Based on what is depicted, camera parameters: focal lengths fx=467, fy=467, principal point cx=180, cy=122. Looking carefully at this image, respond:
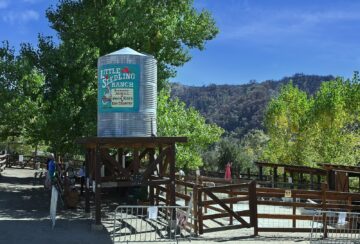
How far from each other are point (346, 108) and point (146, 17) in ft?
Answer: 67.5

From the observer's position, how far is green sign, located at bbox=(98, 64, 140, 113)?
15.3 m

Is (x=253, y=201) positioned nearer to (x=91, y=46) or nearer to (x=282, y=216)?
(x=282, y=216)

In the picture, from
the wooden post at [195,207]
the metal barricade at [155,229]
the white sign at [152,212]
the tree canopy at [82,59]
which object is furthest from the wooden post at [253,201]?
the tree canopy at [82,59]

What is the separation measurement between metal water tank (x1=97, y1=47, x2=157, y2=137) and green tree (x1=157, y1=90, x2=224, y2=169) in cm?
782

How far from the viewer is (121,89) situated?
15.3m

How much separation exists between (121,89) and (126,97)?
32 centimetres

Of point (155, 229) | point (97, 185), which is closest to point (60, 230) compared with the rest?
point (97, 185)

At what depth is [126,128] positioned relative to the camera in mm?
15297

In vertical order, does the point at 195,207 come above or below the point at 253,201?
below

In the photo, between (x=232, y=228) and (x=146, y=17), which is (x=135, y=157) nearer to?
(x=232, y=228)

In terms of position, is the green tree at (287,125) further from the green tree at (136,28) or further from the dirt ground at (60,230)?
the dirt ground at (60,230)

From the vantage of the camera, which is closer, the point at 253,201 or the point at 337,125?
the point at 253,201

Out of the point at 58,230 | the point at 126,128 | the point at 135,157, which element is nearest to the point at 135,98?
the point at 126,128

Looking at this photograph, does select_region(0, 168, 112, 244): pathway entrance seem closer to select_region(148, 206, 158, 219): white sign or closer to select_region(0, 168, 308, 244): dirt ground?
select_region(0, 168, 308, 244): dirt ground
